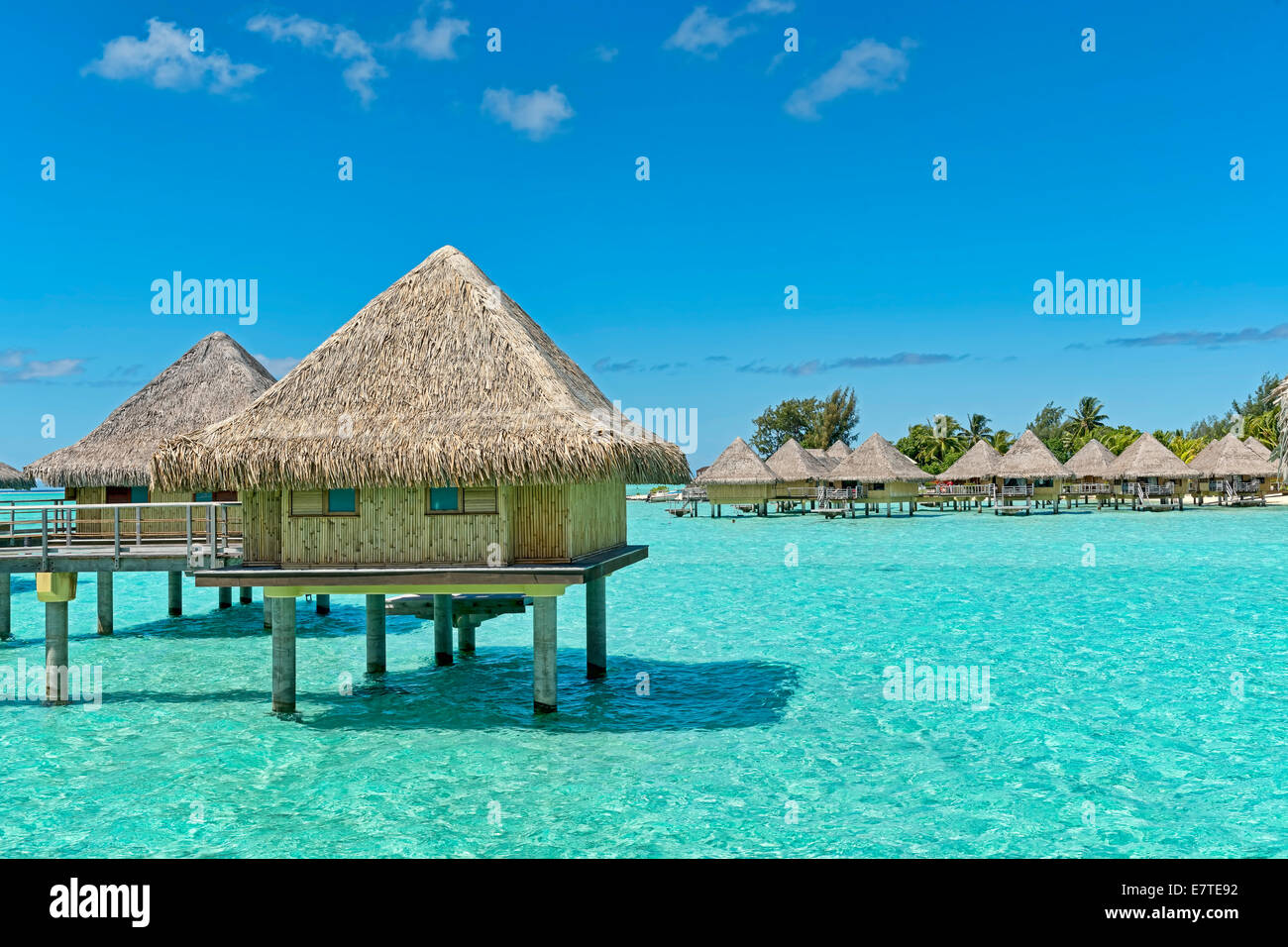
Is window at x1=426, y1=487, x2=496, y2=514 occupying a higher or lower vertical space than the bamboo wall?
higher

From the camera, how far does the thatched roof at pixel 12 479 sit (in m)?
24.0

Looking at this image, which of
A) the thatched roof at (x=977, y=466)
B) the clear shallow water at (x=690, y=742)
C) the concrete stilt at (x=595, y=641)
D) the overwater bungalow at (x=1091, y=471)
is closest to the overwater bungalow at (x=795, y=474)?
the thatched roof at (x=977, y=466)

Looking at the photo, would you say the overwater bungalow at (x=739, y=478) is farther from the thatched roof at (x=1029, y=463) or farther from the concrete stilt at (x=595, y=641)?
the concrete stilt at (x=595, y=641)

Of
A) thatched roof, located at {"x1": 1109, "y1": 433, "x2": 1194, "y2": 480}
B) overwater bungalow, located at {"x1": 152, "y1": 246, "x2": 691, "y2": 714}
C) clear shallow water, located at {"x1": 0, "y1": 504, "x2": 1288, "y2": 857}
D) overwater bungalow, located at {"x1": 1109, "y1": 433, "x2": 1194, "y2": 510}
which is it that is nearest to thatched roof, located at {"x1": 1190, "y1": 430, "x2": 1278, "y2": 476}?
overwater bungalow, located at {"x1": 1109, "y1": 433, "x2": 1194, "y2": 510}

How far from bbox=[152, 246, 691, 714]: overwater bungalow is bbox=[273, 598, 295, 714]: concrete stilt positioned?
0.8 inches

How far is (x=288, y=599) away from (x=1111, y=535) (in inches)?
1626

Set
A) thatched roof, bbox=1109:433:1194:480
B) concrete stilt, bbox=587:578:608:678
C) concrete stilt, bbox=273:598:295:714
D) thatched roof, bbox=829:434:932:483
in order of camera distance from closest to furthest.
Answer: concrete stilt, bbox=273:598:295:714, concrete stilt, bbox=587:578:608:678, thatched roof, bbox=829:434:932:483, thatched roof, bbox=1109:433:1194:480

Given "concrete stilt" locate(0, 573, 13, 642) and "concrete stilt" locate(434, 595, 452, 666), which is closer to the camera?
"concrete stilt" locate(434, 595, 452, 666)

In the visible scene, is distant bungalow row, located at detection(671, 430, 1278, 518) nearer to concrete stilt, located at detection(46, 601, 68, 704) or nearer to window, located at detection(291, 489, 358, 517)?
concrete stilt, located at detection(46, 601, 68, 704)

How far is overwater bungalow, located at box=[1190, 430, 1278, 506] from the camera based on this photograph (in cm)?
6300

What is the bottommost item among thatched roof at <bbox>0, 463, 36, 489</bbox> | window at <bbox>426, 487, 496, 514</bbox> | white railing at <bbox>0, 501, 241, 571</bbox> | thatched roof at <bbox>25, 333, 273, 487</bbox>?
white railing at <bbox>0, 501, 241, 571</bbox>

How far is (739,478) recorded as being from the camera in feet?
201

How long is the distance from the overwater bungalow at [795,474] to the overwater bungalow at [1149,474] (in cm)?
1992
